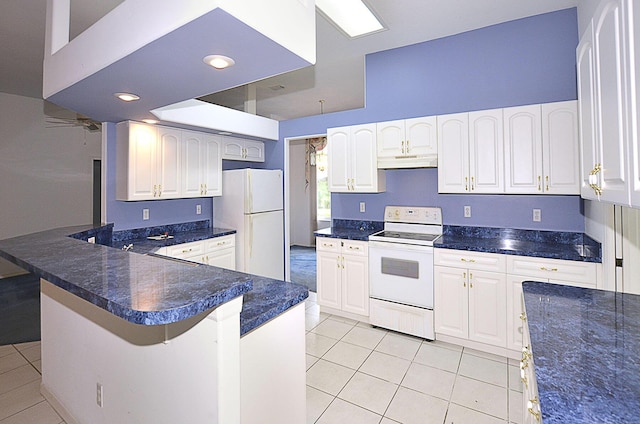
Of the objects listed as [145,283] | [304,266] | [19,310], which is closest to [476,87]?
[145,283]

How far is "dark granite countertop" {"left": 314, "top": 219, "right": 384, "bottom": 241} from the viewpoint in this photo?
352 cm

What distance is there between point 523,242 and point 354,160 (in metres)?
1.94

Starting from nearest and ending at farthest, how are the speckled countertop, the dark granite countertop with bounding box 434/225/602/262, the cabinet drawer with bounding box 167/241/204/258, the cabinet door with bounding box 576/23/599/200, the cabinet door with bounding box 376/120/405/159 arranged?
1. the speckled countertop
2. the cabinet door with bounding box 576/23/599/200
3. the dark granite countertop with bounding box 434/225/602/262
4. the cabinet door with bounding box 376/120/405/159
5. the cabinet drawer with bounding box 167/241/204/258

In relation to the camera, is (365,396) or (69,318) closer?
(69,318)

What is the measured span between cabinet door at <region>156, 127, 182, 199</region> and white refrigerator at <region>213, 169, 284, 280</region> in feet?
2.38

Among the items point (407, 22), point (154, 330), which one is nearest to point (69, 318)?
point (154, 330)

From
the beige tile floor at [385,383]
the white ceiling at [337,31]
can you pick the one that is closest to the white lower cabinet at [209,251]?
the beige tile floor at [385,383]

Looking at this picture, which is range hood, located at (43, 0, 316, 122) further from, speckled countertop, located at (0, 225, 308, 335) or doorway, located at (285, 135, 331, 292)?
doorway, located at (285, 135, 331, 292)

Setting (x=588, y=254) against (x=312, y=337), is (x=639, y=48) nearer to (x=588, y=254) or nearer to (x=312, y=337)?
(x=588, y=254)

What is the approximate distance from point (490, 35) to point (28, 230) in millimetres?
7315

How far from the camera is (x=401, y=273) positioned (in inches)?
124

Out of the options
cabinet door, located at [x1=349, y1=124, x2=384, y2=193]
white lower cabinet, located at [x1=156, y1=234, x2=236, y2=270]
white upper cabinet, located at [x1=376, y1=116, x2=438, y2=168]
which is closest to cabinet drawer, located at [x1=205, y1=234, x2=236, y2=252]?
white lower cabinet, located at [x1=156, y1=234, x2=236, y2=270]

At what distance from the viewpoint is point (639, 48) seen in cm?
95

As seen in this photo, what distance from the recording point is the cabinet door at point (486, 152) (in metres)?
2.90
